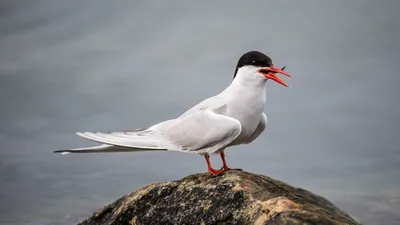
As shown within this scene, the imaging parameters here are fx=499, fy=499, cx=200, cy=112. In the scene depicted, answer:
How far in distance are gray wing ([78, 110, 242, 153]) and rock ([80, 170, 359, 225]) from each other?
0.51 m

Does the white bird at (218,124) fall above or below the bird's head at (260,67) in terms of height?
below

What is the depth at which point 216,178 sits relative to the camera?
6285 mm

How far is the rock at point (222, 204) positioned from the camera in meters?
5.23

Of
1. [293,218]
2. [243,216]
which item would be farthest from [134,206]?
[293,218]

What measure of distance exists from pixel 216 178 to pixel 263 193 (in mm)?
753

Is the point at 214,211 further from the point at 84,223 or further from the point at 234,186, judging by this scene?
Answer: the point at 84,223

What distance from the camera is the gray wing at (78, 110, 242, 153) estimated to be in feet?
22.2

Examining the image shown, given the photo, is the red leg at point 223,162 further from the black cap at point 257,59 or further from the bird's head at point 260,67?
the black cap at point 257,59

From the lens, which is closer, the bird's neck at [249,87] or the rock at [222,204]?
the rock at [222,204]

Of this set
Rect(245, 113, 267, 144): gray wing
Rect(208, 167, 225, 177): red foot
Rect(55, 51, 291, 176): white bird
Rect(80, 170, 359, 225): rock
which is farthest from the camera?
Rect(245, 113, 267, 144): gray wing

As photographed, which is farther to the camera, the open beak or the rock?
the open beak

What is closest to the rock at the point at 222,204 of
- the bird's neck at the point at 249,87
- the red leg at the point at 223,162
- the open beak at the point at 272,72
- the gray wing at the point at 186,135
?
the red leg at the point at 223,162

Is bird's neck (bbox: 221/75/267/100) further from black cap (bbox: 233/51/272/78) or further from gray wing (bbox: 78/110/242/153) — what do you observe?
gray wing (bbox: 78/110/242/153)

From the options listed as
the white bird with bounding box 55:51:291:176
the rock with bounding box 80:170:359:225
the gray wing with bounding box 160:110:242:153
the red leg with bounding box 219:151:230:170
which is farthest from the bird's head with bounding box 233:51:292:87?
the rock with bounding box 80:170:359:225
